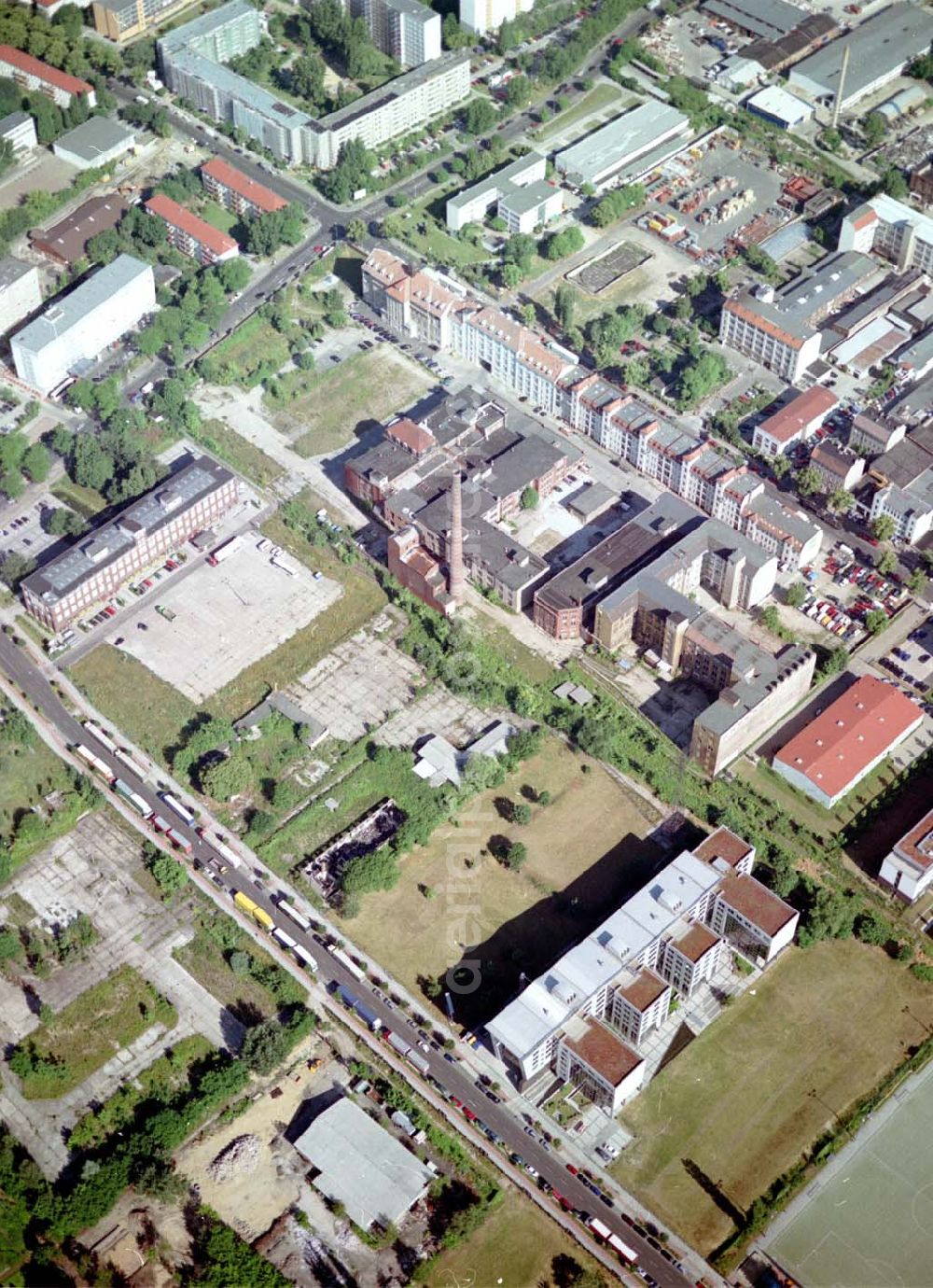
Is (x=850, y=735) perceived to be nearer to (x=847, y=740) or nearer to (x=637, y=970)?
(x=847, y=740)

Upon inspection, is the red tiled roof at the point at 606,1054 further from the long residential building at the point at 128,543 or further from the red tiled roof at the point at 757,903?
the long residential building at the point at 128,543

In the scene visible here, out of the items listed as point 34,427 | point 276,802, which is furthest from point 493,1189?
point 34,427

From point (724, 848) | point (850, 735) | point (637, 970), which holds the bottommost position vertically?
point (637, 970)

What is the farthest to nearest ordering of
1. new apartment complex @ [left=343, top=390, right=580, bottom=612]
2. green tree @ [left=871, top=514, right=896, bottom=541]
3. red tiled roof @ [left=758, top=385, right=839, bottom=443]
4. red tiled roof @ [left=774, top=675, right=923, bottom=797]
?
red tiled roof @ [left=758, top=385, right=839, bottom=443] → green tree @ [left=871, top=514, right=896, bottom=541] → new apartment complex @ [left=343, top=390, right=580, bottom=612] → red tiled roof @ [left=774, top=675, right=923, bottom=797]

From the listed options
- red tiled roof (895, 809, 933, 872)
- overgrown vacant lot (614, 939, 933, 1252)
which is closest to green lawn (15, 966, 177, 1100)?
overgrown vacant lot (614, 939, 933, 1252)

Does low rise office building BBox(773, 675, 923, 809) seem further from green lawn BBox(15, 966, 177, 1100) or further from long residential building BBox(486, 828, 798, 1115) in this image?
green lawn BBox(15, 966, 177, 1100)

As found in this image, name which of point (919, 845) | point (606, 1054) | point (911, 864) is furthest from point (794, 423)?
point (606, 1054)
